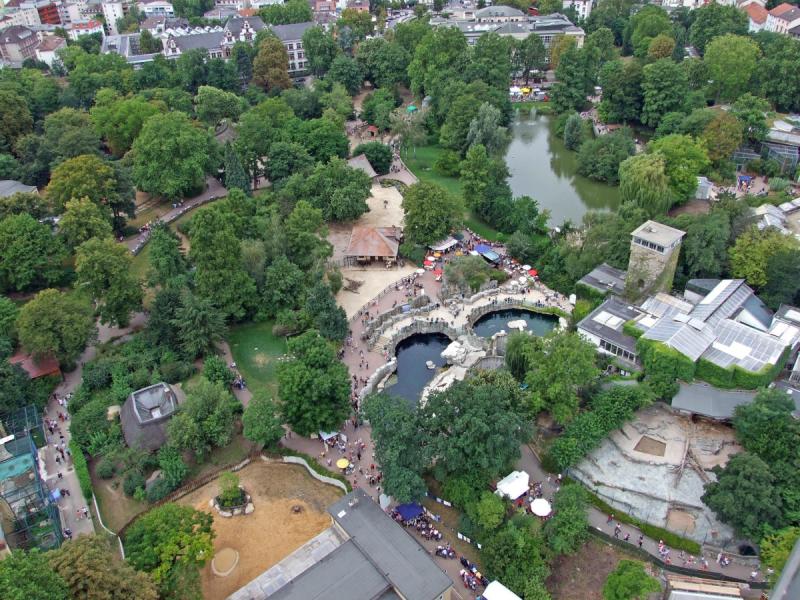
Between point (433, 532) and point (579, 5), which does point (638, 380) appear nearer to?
point (433, 532)

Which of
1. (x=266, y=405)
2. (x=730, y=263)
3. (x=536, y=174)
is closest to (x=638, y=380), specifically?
(x=730, y=263)

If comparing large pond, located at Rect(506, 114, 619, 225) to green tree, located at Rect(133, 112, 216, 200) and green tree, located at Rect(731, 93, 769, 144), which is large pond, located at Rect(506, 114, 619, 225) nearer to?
green tree, located at Rect(731, 93, 769, 144)

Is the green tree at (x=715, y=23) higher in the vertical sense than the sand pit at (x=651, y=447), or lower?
higher

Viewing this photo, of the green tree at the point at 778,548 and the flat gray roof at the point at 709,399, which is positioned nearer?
the green tree at the point at 778,548

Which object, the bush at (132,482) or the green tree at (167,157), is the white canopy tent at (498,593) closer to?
the bush at (132,482)

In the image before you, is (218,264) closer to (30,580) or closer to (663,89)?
(30,580)

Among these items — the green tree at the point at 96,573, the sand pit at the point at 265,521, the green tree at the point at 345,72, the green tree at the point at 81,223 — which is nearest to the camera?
the green tree at the point at 96,573

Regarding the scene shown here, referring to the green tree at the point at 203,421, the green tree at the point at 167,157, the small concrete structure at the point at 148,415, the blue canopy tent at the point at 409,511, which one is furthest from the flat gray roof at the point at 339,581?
the green tree at the point at 167,157
